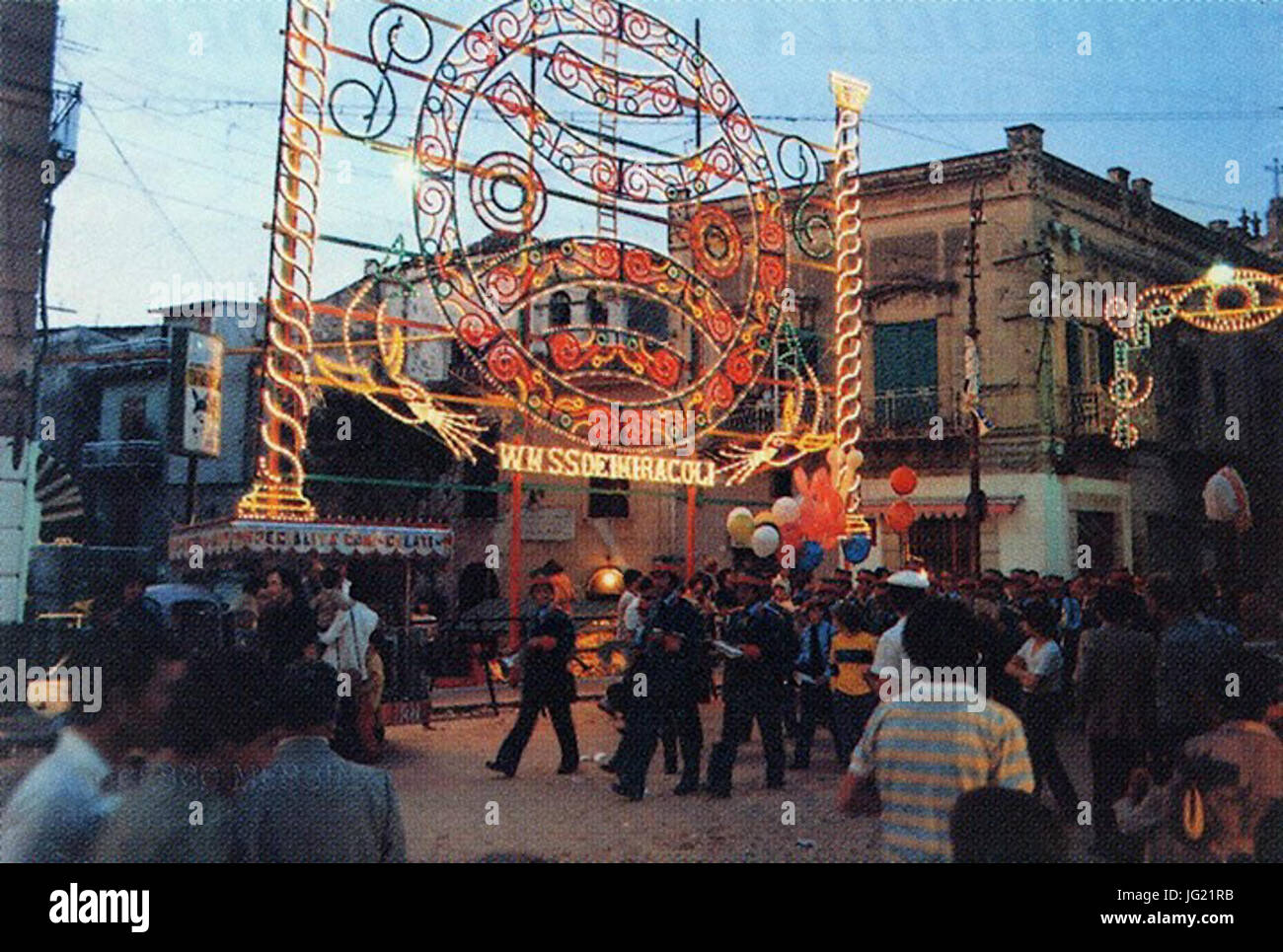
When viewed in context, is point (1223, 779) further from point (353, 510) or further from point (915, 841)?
point (353, 510)

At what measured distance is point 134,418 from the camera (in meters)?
26.4

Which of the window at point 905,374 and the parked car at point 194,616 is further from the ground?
the window at point 905,374

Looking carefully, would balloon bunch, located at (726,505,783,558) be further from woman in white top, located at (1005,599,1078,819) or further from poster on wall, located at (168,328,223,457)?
poster on wall, located at (168,328,223,457)

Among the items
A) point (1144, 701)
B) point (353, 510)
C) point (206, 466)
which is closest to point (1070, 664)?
point (1144, 701)

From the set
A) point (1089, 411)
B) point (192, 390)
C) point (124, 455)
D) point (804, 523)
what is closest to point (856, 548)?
point (804, 523)

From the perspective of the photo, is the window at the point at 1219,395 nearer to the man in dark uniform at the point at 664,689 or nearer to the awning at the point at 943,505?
the awning at the point at 943,505

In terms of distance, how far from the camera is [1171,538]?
25.4m

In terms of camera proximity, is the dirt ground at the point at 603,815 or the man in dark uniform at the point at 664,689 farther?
the man in dark uniform at the point at 664,689

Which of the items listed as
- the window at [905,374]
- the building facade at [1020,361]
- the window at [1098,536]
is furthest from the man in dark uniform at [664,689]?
the window at [1098,536]

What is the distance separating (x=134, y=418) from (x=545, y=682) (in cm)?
2034

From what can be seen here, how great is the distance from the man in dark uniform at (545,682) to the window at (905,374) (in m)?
14.4

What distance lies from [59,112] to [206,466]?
12.7 meters

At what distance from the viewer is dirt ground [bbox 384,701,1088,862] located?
7191 mm

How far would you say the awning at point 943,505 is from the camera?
21688mm
